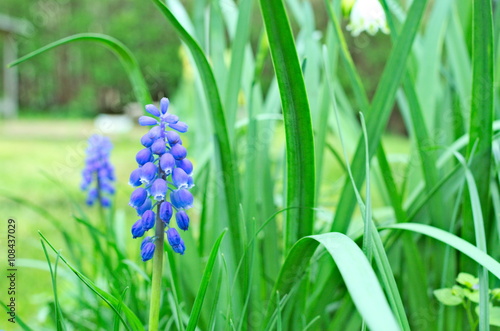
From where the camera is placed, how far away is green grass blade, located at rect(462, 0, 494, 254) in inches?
30.9

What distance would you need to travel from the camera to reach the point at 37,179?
3.82 m

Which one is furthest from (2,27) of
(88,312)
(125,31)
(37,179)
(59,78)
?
(88,312)

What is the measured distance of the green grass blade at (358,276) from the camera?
424 mm

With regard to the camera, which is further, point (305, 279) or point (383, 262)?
point (305, 279)

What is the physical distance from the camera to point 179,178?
0.62m

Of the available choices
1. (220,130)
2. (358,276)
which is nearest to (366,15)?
(220,130)

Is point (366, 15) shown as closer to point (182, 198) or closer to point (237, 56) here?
point (237, 56)

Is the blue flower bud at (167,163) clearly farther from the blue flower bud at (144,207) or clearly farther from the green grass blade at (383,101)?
the green grass blade at (383,101)

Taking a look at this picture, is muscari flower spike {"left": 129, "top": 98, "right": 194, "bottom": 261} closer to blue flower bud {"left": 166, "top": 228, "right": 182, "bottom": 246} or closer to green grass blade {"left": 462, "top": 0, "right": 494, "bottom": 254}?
blue flower bud {"left": 166, "top": 228, "right": 182, "bottom": 246}

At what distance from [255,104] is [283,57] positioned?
0.48 m

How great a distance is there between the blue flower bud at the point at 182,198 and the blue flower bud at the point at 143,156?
50 mm

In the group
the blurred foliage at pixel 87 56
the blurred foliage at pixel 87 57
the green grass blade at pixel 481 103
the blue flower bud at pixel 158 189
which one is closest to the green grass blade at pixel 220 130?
the blue flower bud at pixel 158 189

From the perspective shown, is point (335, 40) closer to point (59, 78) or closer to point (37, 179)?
point (37, 179)

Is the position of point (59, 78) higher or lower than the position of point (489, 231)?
higher
